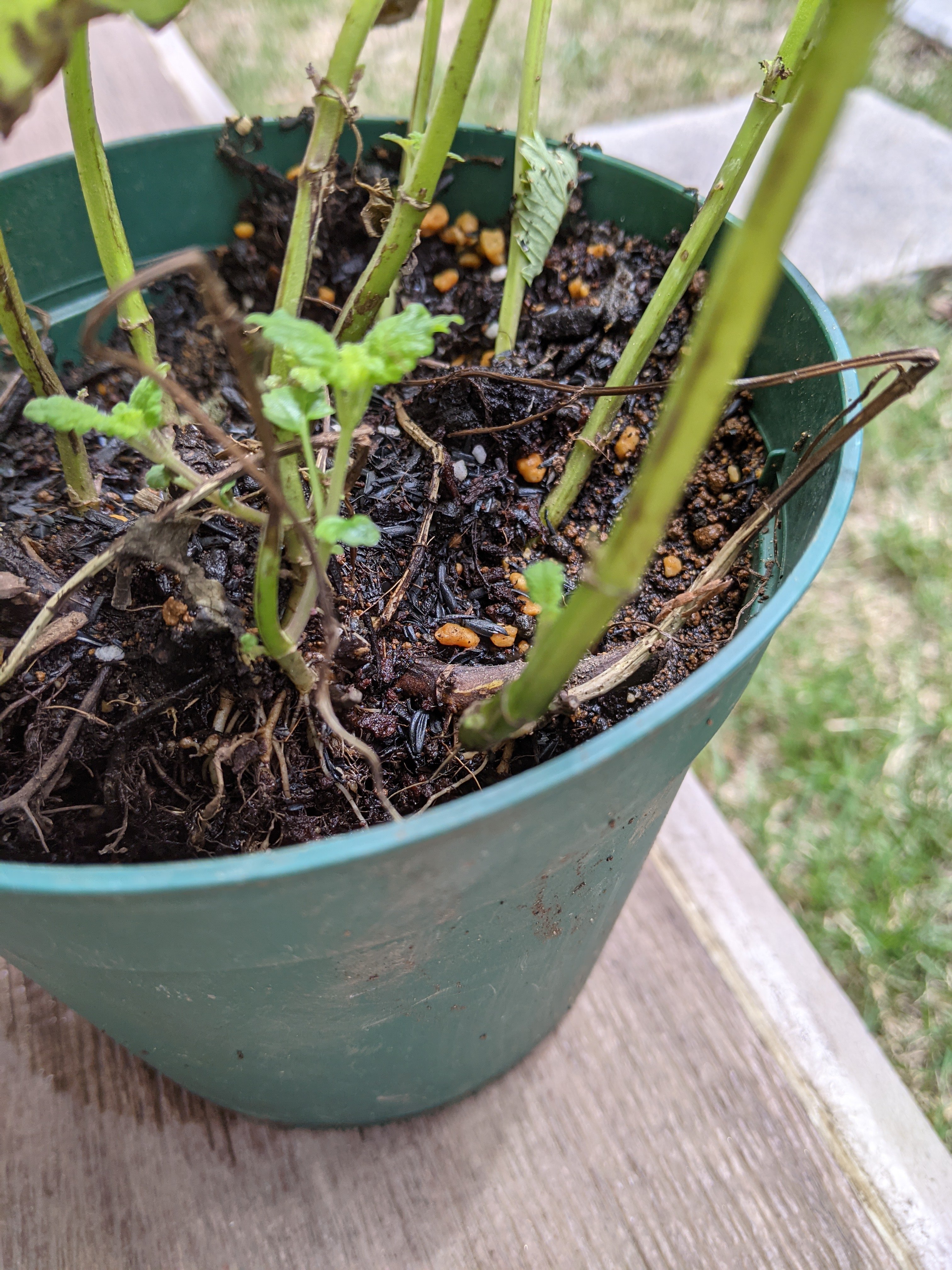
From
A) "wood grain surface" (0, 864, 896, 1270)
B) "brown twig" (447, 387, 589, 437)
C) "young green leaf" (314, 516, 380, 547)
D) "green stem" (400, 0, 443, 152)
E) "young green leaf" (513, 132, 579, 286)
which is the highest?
"green stem" (400, 0, 443, 152)

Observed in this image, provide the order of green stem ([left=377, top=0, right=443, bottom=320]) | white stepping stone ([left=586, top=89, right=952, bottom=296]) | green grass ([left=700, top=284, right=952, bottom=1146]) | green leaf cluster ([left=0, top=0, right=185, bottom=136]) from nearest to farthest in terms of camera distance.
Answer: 1. green leaf cluster ([left=0, top=0, right=185, bottom=136])
2. green stem ([left=377, top=0, right=443, bottom=320])
3. green grass ([left=700, top=284, right=952, bottom=1146])
4. white stepping stone ([left=586, top=89, right=952, bottom=296])

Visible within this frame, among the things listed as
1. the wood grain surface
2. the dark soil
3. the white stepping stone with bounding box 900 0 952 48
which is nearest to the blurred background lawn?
the wood grain surface

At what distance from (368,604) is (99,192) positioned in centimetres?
25

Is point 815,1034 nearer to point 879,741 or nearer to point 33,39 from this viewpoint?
point 879,741

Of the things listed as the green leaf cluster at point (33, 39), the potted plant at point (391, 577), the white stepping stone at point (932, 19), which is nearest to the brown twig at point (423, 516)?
the potted plant at point (391, 577)

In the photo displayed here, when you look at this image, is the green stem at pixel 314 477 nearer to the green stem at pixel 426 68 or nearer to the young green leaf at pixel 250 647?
the young green leaf at pixel 250 647

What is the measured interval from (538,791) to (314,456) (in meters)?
0.27

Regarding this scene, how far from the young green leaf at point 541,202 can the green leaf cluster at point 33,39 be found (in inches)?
13.0

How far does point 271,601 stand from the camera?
37 centimetres

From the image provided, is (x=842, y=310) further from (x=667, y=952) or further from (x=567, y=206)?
(x=667, y=952)

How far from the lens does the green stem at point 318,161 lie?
44 centimetres

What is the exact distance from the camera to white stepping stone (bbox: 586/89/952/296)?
54.1 inches

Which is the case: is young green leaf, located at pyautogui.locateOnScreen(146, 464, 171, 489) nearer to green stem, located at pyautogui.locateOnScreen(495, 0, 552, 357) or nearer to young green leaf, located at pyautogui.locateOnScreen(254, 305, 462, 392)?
young green leaf, located at pyautogui.locateOnScreen(254, 305, 462, 392)

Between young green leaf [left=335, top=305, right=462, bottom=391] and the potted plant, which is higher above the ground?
→ young green leaf [left=335, top=305, right=462, bottom=391]
